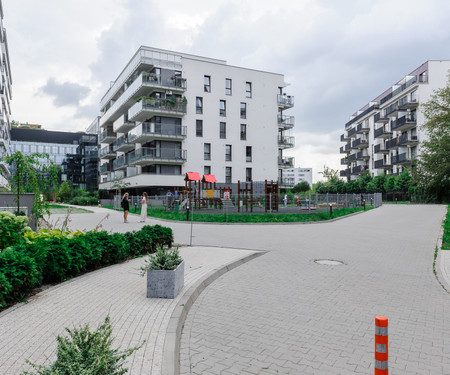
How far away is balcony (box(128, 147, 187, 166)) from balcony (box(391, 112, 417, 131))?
34.5 metres

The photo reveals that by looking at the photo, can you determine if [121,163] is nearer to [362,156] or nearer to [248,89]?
[248,89]

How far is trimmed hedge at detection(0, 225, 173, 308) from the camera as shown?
4930mm

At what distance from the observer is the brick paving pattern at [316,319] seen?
3598mm

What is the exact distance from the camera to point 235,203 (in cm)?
2806

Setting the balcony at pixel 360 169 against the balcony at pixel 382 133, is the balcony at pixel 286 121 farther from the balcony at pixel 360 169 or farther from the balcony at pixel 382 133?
the balcony at pixel 360 169

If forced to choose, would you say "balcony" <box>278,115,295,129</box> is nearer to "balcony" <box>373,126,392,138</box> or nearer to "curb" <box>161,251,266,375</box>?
"balcony" <box>373,126,392,138</box>

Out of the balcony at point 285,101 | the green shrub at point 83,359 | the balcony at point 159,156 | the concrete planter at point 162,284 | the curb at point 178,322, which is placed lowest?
the curb at point 178,322

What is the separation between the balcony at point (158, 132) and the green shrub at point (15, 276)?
34.1m

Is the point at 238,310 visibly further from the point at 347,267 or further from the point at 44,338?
the point at 347,267

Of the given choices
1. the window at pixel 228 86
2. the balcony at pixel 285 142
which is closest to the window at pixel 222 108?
the window at pixel 228 86

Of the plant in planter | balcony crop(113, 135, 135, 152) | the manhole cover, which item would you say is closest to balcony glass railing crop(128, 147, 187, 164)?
balcony crop(113, 135, 135, 152)

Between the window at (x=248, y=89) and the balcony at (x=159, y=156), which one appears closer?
the balcony at (x=159, y=156)

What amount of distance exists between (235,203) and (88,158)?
72.6 m

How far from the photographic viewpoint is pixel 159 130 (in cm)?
3894
